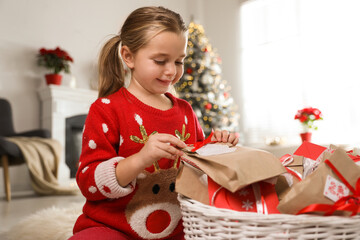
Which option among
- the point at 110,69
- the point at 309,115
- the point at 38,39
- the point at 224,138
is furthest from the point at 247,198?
the point at 38,39

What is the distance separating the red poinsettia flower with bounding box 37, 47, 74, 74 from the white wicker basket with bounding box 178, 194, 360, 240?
12.2 feet

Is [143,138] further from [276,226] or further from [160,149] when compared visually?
[276,226]

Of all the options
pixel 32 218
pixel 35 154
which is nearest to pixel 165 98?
pixel 32 218

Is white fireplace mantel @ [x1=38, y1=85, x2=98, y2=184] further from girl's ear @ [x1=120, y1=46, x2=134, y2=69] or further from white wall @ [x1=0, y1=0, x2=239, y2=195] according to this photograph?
girl's ear @ [x1=120, y1=46, x2=134, y2=69]

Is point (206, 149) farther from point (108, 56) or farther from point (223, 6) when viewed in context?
point (223, 6)

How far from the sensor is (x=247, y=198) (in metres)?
0.67

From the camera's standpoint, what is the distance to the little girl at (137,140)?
87cm

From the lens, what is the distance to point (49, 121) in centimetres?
396

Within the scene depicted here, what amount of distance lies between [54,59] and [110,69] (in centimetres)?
318

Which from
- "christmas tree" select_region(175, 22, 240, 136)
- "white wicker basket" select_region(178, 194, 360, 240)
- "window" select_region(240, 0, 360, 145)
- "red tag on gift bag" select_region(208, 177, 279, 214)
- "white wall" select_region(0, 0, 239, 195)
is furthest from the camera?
"christmas tree" select_region(175, 22, 240, 136)

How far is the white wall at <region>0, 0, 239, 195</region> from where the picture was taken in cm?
388

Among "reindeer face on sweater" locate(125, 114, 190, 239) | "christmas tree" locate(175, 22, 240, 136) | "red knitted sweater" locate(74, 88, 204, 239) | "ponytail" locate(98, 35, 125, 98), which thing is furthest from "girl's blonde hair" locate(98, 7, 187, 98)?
"christmas tree" locate(175, 22, 240, 136)

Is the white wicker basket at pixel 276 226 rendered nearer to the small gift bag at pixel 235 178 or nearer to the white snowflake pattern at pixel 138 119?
the small gift bag at pixel 235 178

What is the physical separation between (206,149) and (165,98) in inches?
15.3
